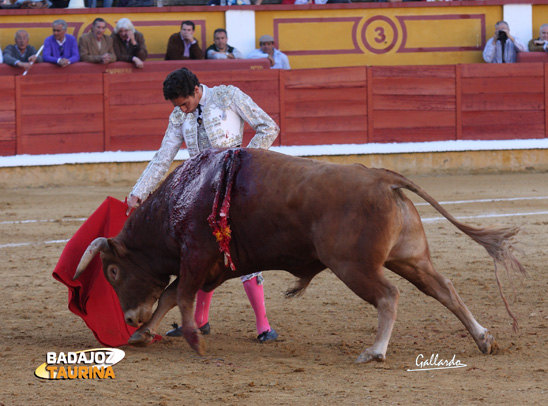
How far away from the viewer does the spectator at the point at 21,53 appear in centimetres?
949

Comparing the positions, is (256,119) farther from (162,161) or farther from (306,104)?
(306,104)

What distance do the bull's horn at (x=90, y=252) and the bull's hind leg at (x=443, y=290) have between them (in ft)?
3.78

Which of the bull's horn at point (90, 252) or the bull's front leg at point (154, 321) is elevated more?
the bull's horn at point (90, 252)

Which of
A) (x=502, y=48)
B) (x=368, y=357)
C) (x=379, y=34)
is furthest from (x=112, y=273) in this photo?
(x=502, y=48)

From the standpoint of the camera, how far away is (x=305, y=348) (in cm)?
372

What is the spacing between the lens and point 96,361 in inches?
136

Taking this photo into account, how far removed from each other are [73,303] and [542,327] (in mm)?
1979

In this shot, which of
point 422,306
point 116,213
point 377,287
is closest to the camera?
point 377,287

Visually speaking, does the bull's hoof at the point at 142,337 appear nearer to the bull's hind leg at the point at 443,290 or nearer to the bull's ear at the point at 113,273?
the bull's ear at the point at 113,273

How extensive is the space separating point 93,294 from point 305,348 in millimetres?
925

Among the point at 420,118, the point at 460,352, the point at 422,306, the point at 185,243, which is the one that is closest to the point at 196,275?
the point at 185,243

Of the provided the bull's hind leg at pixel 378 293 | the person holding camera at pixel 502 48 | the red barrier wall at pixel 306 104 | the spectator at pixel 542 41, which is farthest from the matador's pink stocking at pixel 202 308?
the spectator at pixel 542 41

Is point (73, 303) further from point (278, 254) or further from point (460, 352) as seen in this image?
point (460, 352)

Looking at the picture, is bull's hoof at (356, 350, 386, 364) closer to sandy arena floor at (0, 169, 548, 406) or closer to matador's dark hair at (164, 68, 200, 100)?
sandy arena floor at (0, 169, 548, 406)
